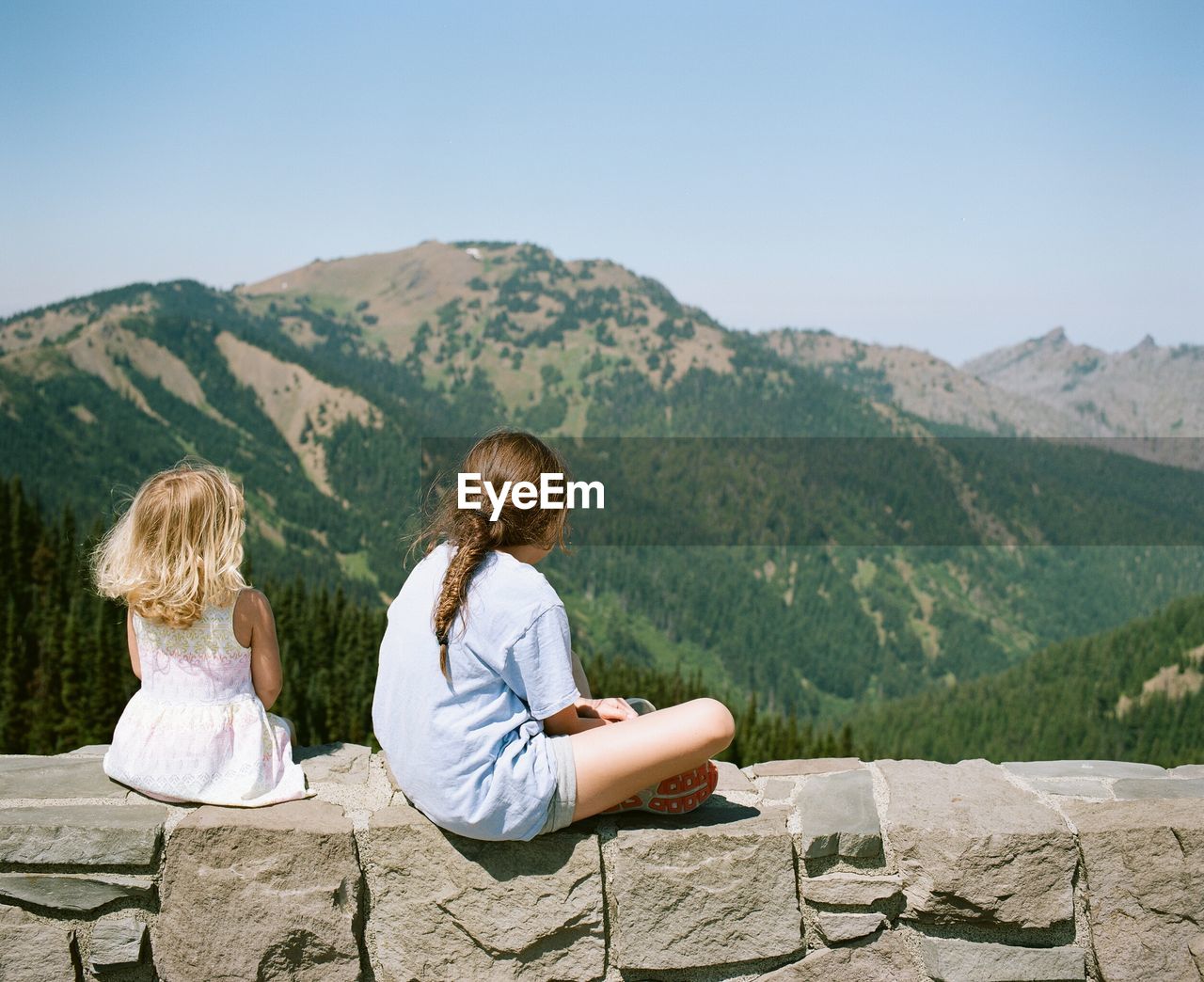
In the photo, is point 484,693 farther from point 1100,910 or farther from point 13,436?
point 13,436

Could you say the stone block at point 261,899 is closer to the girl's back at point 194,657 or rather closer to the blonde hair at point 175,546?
the girl's back at point 194,657

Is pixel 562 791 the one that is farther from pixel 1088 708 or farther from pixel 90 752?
pixel 1088 708

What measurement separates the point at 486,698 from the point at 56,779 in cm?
226

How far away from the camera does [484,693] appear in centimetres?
414

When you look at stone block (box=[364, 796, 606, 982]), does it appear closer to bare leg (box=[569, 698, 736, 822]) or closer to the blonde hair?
bare leg (box=[569, 698, 736, 822])

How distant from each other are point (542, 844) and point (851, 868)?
130 cm

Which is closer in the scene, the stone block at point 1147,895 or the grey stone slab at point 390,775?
the stone block at point 1147,895

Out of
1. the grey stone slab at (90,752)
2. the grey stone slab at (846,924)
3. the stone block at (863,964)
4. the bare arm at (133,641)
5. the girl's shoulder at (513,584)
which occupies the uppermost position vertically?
the girl's shoulder at (513,584)

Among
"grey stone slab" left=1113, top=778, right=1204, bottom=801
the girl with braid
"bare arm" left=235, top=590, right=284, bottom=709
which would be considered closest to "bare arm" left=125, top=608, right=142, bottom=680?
"bare arm" left=235, top=590, right=284, bottom=709

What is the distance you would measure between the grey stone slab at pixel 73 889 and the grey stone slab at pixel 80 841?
58 mm

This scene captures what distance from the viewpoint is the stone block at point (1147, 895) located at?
174 inches

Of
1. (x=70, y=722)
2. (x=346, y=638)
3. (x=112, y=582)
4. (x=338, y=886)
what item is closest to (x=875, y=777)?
(x=338, y=886)

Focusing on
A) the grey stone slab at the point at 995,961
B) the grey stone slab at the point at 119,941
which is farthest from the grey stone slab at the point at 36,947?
the grey stone slab at the point at 995,961

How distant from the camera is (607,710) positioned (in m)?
4.64
